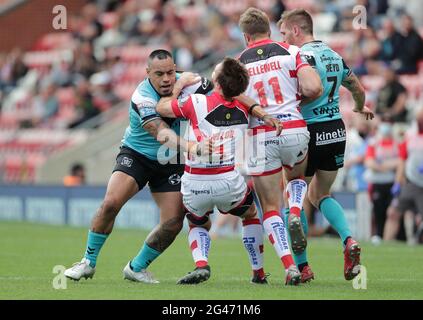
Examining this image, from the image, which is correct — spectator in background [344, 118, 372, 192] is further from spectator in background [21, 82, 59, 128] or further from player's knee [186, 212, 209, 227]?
spectator in background [21, 82, 59, 128]

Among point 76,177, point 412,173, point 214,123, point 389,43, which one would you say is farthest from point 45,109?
point 214,123

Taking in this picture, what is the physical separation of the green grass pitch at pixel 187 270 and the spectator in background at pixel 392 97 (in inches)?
110

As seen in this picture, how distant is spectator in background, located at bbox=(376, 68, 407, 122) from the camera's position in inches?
748

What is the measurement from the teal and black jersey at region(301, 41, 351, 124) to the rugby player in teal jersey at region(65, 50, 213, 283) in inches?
40.8

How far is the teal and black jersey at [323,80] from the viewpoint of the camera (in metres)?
10.5

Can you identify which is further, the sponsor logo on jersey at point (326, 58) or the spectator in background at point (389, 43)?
the spectator in background at point (389, 43)

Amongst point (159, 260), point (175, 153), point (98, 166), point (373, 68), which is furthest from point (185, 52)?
point (175, 153)

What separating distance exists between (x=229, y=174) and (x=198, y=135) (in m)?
0.44

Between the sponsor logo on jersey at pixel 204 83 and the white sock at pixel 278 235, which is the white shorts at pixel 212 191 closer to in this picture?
the white sock at pixel 278 235

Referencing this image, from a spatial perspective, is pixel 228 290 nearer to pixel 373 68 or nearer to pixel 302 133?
pixel 302 133

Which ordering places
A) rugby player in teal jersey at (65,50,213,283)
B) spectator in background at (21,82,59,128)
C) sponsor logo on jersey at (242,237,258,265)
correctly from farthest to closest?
1. spectator in background at (21,82,59,128)
2. sponsor logo on jersey at (242,237,258,265)
3. rugby player in teal jersey at (65,50,213,283)

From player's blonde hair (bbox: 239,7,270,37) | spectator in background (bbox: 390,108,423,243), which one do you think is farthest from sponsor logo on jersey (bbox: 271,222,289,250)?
spectator in background (bbox: 390,108,423,243)

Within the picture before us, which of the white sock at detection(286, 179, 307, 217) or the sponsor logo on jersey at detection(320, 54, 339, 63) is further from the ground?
the sponsor logo on jersey at detection(320, 54, 339, 63)

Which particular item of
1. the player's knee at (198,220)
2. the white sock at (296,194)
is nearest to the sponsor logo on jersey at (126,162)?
the player's knee at (198,220)
